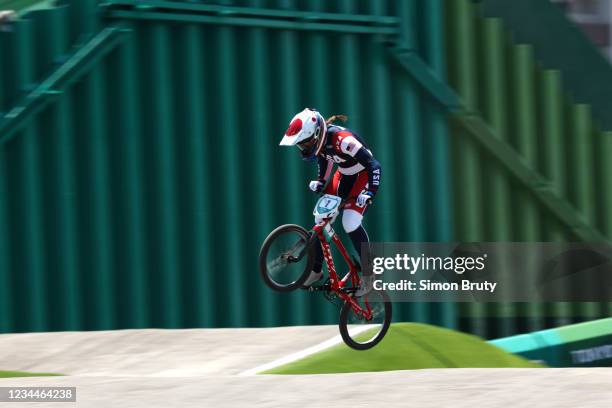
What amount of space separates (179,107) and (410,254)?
326 cm

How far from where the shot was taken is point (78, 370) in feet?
34.1

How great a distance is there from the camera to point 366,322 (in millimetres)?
9031

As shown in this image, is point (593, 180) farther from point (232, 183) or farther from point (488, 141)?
point (232, 183)

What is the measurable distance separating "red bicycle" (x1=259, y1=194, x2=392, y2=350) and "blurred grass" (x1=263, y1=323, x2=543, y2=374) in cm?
114

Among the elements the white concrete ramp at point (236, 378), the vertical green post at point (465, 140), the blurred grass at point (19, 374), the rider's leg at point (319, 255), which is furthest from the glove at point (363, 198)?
the vertical green post at point (465, 140)

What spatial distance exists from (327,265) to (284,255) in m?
0.44

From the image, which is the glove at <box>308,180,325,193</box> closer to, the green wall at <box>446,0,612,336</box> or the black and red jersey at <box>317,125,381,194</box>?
the black and red jersey at <box>317,125,381,194</box>

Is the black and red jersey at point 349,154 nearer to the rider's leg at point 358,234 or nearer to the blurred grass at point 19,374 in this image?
the rider's leg at point 358,234

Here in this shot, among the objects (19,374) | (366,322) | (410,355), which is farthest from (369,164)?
(19,374)

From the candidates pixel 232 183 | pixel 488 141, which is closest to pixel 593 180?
pixel 488 141

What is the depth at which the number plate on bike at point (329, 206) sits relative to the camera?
8.51 metres

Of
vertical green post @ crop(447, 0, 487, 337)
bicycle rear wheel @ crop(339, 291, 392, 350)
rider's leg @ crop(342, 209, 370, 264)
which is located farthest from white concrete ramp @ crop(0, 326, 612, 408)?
vertical green post @ crop(447, 0, 487, 337)

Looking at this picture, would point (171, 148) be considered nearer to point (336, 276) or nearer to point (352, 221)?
point (336, 276)

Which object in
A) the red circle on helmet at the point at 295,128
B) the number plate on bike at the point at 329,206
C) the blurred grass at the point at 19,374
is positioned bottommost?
the blurred grass at the point at 19,374
